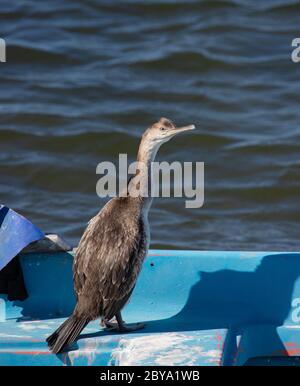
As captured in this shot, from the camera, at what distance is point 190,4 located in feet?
43.7

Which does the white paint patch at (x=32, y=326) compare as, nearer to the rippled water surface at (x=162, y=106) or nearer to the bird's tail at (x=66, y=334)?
the bird's tail at (x=66, y=334)

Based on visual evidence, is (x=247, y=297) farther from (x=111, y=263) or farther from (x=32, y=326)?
(x=32, y=326)

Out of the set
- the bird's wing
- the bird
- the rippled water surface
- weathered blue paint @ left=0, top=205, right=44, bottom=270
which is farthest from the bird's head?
the rippled water surface

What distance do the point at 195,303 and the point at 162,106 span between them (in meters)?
5.50

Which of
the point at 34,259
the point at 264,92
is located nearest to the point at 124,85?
the point at 264,92

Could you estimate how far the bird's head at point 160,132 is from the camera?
5.74m

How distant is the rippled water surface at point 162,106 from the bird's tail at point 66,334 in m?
3.65

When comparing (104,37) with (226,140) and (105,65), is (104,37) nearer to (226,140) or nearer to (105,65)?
(105,65)

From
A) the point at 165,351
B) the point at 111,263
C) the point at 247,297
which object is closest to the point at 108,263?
the point at 111,263

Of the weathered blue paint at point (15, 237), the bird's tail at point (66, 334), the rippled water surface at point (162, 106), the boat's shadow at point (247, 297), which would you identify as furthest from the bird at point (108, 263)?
the rippled water surface at point (162, 106)

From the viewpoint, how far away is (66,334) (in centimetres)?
529

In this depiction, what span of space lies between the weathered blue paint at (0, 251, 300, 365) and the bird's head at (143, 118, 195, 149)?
665mm
